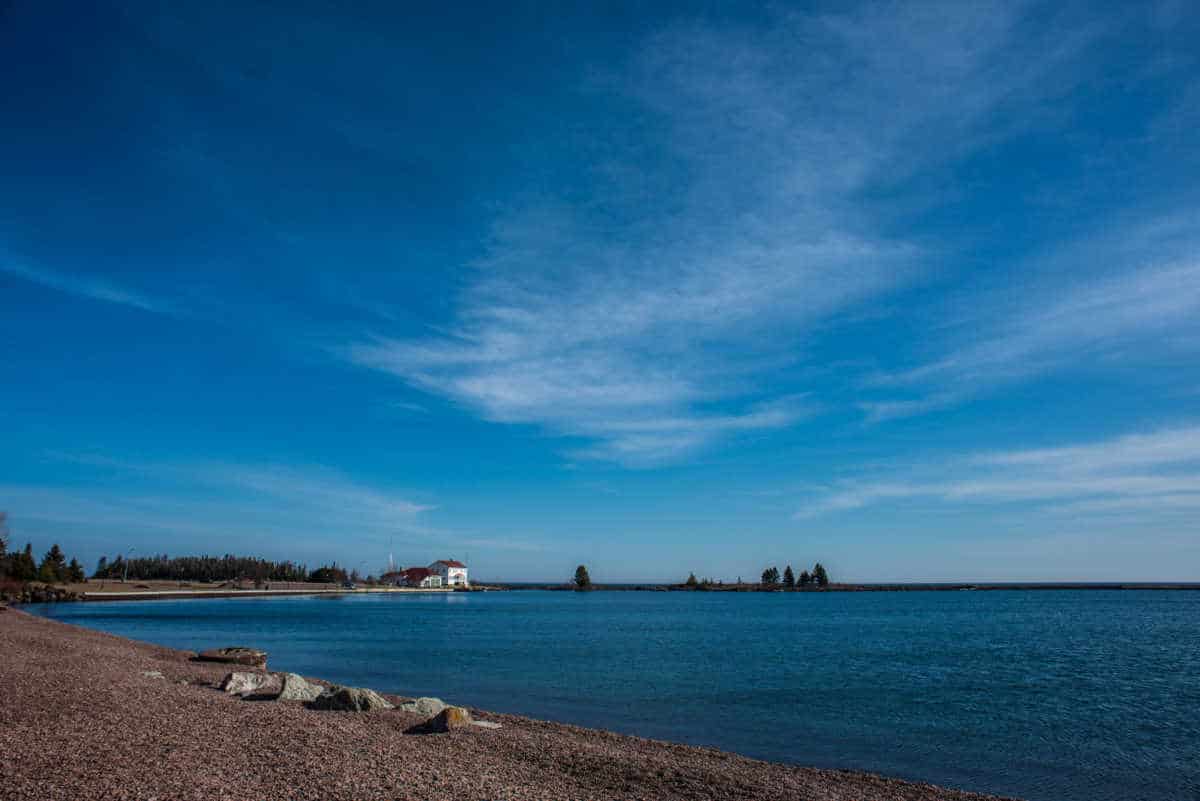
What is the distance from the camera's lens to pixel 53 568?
309 feet

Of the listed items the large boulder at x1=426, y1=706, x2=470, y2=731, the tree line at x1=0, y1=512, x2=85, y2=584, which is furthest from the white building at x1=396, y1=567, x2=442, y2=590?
the large boulder at x1=426, y1=706, x2=470, y2=731

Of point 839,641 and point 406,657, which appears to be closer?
point 406,657

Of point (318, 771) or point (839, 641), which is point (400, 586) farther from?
point (318, 771)

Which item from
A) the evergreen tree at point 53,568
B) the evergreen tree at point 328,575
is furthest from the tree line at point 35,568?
the evergreen tree at point 328,575

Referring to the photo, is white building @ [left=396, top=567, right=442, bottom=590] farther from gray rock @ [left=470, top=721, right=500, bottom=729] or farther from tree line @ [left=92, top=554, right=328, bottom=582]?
gray rock @ [left=470, top=721, right=500, bottom=729]

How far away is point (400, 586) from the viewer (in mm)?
168375

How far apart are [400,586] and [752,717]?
159826 millimetres

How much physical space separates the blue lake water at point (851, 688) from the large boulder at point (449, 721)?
5133 millimetres

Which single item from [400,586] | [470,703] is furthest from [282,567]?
[470,703]

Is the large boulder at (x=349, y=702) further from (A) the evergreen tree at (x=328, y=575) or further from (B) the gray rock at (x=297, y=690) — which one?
(A) the evergreen tree at (x=328, y=575)

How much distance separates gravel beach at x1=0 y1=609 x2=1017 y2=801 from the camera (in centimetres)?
973

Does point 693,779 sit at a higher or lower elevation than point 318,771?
lower

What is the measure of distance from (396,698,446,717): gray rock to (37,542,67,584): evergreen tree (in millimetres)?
94627

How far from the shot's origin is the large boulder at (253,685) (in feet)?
63.2
